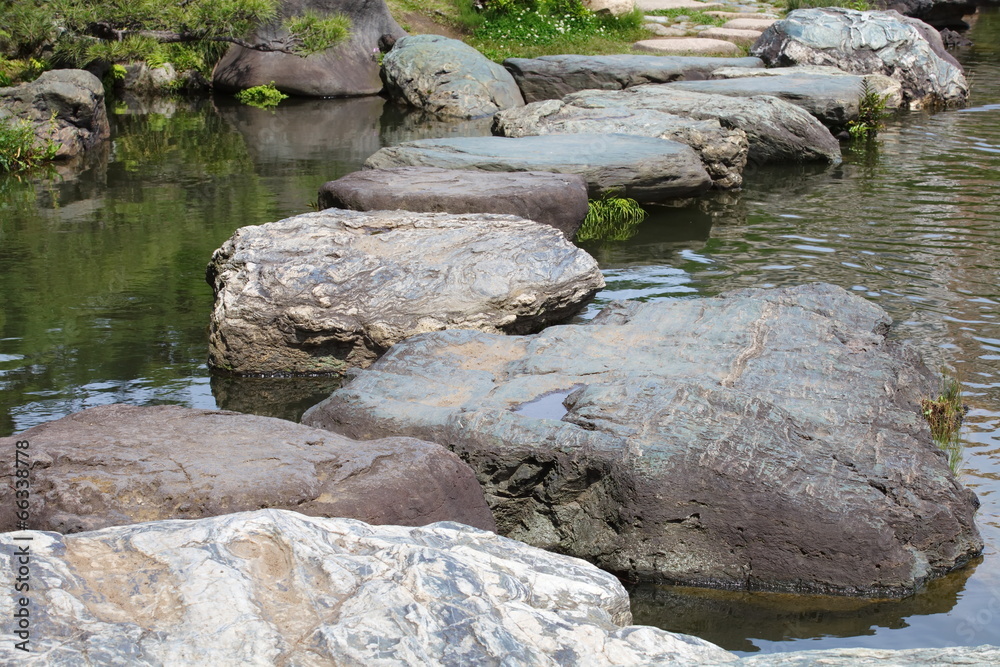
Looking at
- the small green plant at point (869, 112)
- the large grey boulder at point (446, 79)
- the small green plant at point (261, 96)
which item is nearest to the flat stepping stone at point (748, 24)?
the large grey boulder at point (446, 79)

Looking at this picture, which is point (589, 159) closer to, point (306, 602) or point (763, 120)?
point (763, 120)

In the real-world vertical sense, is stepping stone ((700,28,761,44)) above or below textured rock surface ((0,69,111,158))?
above

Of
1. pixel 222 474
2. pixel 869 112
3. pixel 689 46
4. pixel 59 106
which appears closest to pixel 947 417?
Result: pixel 222 474

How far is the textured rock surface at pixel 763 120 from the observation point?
11.6 m

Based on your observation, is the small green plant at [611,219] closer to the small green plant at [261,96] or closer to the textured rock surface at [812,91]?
the textured rock surface at [812,91]

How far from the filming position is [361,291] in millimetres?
6211

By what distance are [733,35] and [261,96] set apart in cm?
833

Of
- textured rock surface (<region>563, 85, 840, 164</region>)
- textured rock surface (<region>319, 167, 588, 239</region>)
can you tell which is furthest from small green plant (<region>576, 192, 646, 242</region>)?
textured rock surface (<region>563, 85, 840, 164</region>)

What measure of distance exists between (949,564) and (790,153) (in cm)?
822

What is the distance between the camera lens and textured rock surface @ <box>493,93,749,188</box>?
10.7m

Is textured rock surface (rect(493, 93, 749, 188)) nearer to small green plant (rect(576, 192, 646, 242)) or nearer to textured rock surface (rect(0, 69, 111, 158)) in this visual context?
small green plant (rect(576, 192, 646, 242))

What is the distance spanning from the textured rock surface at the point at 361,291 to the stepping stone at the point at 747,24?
47.7 ft

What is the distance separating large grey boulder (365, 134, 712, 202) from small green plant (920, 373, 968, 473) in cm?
427

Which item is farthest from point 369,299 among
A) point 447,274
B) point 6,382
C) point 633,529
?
point 633,529
